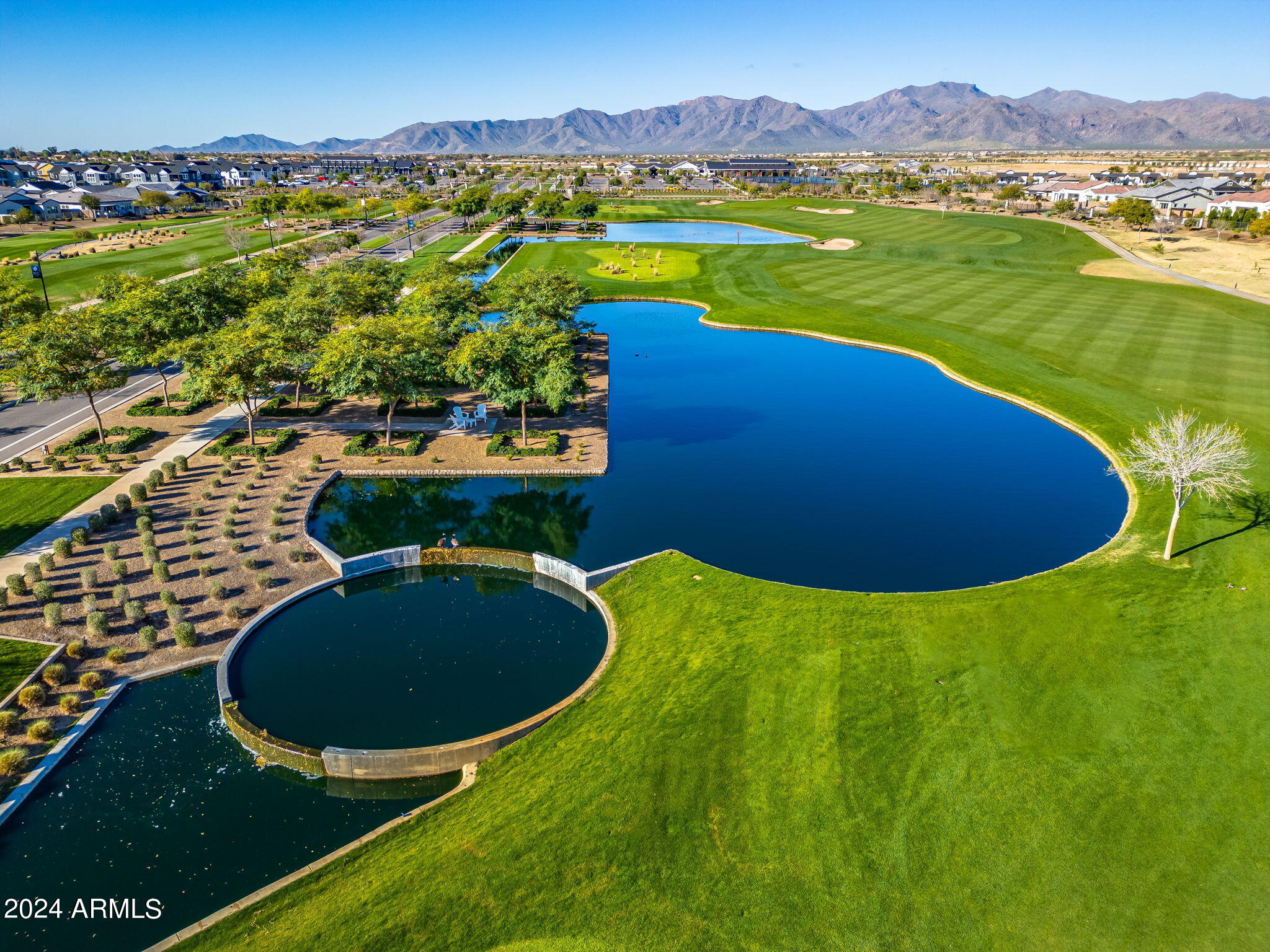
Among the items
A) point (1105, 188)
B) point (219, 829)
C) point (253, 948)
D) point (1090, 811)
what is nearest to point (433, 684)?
point (219, 829)

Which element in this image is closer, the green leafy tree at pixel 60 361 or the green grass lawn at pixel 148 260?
the green leafy tree at pixel 60 361

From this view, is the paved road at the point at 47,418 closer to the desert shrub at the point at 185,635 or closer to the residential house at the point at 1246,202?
the desert shrub at the point at 185,635

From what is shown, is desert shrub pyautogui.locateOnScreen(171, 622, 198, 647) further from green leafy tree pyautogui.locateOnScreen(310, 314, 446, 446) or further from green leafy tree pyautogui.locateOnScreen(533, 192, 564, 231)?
green leafy tree pyautogui.locateOnScreen(533, 192, 564, 231)

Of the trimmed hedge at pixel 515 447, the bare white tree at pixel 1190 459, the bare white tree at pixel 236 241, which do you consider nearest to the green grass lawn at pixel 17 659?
the trimmed hedge at pixel 515 447

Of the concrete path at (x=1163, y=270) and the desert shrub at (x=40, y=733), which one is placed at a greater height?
the concrete path at (x=1163, y=270)

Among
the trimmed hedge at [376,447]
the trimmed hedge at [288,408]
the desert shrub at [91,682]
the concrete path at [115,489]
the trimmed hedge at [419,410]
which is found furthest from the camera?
the trimmed hedge at [419,410]

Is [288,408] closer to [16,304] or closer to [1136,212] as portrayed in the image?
[16,304]

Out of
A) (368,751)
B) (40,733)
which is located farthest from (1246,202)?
(40,733)

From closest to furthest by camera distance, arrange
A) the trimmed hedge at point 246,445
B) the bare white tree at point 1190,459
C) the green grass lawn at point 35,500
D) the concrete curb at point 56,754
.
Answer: the concrete curb at point 56,754, the bare white tree at point 1190,459, the green grass lawn at point 35,500, the trimmed hedge at point 246,445
